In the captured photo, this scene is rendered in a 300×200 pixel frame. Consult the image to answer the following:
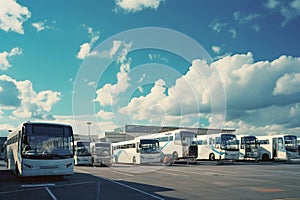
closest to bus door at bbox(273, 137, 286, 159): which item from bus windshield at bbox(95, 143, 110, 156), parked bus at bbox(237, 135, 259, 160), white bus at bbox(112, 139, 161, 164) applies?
parked bus at bbox(237, 135, 259, 160)

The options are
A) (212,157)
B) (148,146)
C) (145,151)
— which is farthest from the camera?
(212,157)

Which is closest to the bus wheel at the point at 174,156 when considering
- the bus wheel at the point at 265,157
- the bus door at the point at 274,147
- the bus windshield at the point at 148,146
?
the bus windshield at the point at 148,146

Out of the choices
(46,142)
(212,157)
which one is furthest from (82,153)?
(46,142)

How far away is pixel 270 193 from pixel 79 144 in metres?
26.0

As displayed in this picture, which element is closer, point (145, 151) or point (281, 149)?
point (145, 151)

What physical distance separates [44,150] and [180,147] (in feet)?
69.4

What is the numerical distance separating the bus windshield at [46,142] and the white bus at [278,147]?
2913cm

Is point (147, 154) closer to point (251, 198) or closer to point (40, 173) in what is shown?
point (40, 173)

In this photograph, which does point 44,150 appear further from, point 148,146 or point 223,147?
point 223,147

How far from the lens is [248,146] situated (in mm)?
37656

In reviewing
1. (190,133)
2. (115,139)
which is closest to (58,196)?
(190,133)

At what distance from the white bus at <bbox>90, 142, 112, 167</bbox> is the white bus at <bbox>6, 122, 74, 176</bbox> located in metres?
17.6

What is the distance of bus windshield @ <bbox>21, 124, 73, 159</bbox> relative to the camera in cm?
1493

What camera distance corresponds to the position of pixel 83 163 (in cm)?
3378
